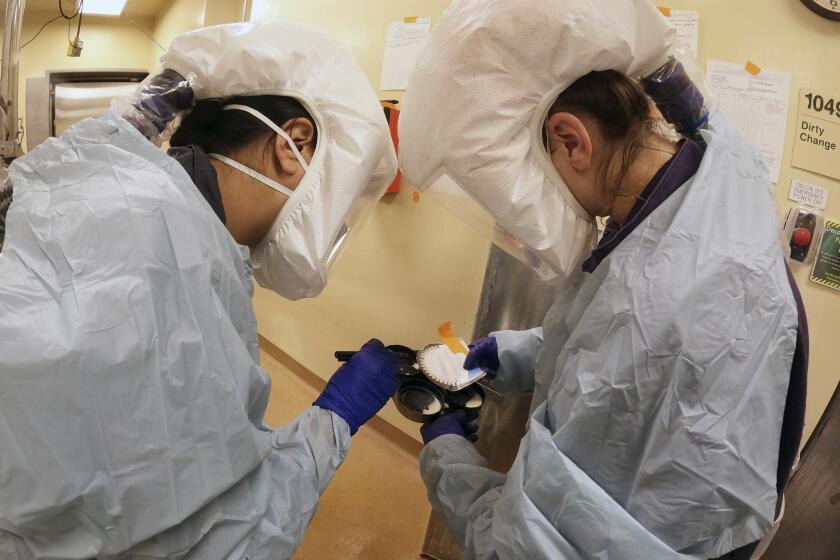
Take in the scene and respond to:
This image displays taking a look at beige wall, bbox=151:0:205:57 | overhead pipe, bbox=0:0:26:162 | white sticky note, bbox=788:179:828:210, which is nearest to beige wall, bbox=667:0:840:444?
white sticky note, bbox=788:179:828:210

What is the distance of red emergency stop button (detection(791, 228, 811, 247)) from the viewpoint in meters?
1.36

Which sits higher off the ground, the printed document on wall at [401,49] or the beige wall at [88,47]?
the printed document on wall at [401,49]

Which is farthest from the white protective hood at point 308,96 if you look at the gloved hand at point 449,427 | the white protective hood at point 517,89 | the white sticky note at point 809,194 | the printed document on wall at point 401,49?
the white sticky note at point 809,194

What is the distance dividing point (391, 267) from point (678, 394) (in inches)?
60.9

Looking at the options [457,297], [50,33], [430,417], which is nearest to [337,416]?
[430,417]

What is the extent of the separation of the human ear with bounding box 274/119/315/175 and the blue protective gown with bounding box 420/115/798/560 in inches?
22.0

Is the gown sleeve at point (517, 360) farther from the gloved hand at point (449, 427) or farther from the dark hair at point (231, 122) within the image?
the dark hair at point (231, 122)

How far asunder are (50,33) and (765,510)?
2176mm

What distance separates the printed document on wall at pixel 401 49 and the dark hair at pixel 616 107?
1.22 meters

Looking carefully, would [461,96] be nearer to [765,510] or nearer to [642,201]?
[642,201]

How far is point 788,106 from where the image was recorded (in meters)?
1.37

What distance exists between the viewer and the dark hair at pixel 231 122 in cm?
88

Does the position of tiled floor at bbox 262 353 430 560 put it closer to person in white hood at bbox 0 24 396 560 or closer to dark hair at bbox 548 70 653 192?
person in white hood at bbox 0 24 396 560

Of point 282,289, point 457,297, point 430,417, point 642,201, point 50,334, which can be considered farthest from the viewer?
point 457,297
